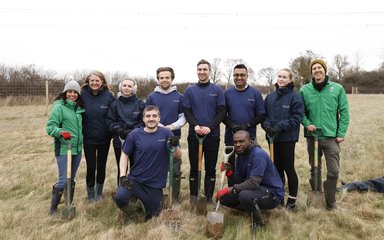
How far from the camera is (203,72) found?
186 inches

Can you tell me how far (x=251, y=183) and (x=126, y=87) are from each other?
2.21 metres

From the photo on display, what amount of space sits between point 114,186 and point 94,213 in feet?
4.12

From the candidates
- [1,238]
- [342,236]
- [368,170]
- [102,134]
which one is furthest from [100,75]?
[368,170]

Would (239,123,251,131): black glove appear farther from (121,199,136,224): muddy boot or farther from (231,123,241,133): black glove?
(121,199,136,224): muddy boot

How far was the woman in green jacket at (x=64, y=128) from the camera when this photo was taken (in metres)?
4.48

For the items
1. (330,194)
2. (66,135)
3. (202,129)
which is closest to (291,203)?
(330,194)

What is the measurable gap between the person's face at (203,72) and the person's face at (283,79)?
3.27 ft

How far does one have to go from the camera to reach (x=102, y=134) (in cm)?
491

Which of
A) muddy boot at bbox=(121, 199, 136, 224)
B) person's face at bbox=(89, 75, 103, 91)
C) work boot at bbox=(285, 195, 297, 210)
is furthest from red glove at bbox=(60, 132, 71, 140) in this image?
work boot at bbox=(285, 195, 297, 210)

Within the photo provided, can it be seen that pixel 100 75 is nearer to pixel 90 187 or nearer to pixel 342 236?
pixel 90 187

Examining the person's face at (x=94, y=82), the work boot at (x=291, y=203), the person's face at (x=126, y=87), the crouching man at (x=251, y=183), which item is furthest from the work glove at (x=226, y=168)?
the person's face at (x=94, y=82)

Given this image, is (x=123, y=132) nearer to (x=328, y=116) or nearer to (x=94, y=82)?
(x=94, y=82)

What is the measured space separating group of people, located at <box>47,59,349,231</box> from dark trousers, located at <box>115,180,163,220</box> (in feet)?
0.04

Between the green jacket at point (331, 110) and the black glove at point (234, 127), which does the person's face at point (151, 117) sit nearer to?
the black glove at point (234, 127)
